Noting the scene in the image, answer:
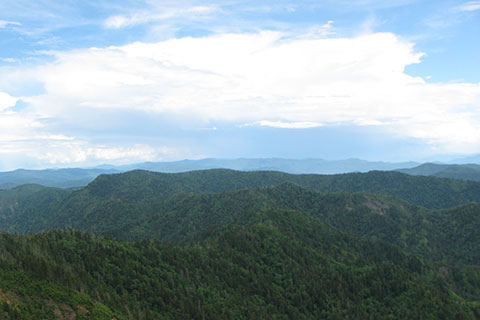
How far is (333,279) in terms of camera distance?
4444 inches

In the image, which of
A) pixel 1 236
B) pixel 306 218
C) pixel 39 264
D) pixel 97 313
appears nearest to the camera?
pixel 97 313

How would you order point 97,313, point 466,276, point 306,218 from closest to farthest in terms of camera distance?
point 97,313
point 466,276
point 306,218

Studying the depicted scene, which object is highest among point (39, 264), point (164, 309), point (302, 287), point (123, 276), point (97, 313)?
point (39, 264)

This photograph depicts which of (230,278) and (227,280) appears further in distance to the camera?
(230,278)

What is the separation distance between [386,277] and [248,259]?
54.3 metres

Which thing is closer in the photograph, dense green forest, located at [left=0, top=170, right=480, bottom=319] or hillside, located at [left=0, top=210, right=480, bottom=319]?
hillside, located at [left=0, top=210, right=480, bottom=319]

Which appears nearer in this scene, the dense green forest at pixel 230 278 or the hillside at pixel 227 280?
the hillside at pixel 227 280

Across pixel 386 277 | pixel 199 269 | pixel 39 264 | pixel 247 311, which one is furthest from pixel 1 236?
pixel 386 277

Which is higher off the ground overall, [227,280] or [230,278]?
[230,278]

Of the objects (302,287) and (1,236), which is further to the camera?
(302,287)

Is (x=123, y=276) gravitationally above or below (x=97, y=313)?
below

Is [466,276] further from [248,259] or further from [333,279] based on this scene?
[248,259]

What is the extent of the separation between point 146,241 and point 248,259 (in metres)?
40.4

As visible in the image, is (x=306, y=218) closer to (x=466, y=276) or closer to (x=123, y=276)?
(x=466, y=276)
